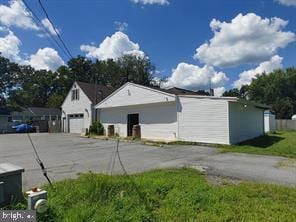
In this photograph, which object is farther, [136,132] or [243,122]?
[136,132]

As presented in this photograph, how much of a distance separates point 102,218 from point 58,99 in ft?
149

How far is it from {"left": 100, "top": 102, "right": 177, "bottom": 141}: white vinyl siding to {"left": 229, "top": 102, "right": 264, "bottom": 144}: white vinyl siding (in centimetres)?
376

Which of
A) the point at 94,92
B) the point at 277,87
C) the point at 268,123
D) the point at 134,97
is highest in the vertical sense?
the point at 277,87

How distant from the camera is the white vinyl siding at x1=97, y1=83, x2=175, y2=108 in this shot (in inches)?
698

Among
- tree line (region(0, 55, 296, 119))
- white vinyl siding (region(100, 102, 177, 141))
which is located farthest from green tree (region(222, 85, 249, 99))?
white vinyl siding (region(100, 102, 177, 141))

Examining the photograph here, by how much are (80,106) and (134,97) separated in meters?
9.31

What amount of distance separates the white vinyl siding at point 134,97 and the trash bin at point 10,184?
13.7 metres

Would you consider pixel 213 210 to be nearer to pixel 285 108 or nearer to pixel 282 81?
pixel 285 108

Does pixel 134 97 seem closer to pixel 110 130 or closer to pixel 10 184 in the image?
pixel 110 130

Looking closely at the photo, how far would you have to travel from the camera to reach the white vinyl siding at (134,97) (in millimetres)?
17720

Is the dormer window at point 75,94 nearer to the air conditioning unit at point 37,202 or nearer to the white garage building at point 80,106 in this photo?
the white garage building at point 80,106

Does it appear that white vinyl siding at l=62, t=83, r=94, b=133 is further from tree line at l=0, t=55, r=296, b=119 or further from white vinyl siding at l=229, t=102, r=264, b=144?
tree line at l=0, t=55, r=296, b=119

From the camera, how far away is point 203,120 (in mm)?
15430

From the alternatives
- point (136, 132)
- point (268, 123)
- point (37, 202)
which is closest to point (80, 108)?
point (136, 132)
